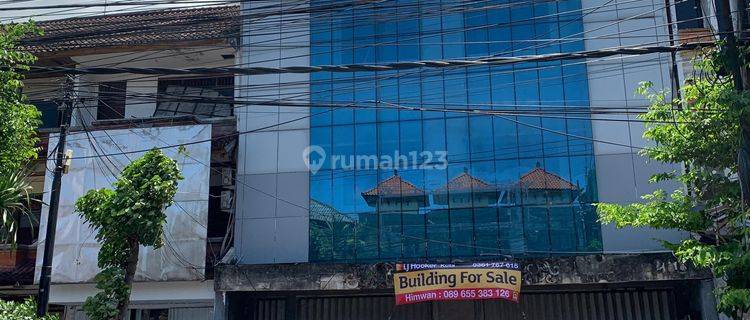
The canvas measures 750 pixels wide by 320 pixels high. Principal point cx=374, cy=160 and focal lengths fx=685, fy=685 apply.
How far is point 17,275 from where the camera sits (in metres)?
18.9

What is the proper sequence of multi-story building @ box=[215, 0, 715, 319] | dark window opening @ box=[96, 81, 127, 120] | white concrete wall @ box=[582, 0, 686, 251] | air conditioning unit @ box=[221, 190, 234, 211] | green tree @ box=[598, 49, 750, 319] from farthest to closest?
dark window opening @ box=[96, 81, 127, 120]
air conditioning unit @ box=[221, 190, 234, 211]
multi-story building @ box=[215, 0, 715, 319]
white concrete wall @ box=[582, 0, 686, 251]
green tree @ box=[598, 49, 750, 319]

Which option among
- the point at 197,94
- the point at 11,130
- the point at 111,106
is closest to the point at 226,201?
the point at 197,94

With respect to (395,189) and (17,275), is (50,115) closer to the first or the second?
(17,275)

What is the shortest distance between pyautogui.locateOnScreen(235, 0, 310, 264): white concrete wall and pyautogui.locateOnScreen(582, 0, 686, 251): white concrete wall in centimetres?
776

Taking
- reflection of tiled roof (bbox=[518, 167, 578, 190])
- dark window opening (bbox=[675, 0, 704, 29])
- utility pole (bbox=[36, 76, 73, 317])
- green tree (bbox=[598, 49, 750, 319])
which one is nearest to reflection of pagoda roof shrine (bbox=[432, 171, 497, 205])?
reflection of tiled roof (bbox=[518, 167, 578, 190])

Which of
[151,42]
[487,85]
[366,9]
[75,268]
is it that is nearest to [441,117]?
[487,85]

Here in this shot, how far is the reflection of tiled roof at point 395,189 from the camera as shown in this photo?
18188 mm

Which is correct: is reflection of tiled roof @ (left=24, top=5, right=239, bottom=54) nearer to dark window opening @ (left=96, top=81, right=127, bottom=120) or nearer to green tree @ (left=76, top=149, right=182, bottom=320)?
dark window opening @ (left=96, top=81, right=127, bottom=120)

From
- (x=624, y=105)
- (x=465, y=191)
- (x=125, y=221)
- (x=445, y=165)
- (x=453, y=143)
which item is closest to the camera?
(x=125, y=221)

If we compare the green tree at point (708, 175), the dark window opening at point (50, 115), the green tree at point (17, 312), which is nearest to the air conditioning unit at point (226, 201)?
the dark window opening at point (50, 115)

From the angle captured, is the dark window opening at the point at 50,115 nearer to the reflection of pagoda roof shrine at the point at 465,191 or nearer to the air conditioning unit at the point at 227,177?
the air conditioning unit at the point at 227,177

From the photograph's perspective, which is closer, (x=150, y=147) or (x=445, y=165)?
(x=445, y=165)

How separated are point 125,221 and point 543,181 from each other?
10.6 metres

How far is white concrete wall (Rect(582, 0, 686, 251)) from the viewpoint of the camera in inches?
672
